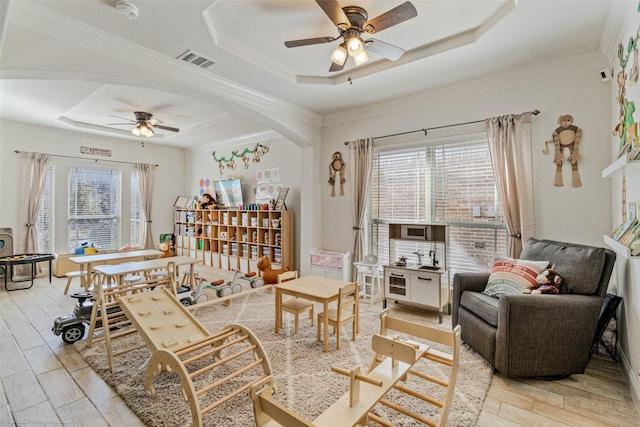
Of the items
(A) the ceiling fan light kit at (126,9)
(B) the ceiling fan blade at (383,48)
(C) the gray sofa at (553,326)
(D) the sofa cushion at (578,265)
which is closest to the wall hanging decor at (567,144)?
(D) the sofa cushion at (578,265)

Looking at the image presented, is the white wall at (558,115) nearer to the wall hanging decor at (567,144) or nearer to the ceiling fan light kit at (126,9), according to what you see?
the wall hanging decor at (567,144)

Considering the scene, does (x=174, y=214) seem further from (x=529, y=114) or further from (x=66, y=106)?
(x=529, y=114)

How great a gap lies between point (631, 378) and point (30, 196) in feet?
26.9

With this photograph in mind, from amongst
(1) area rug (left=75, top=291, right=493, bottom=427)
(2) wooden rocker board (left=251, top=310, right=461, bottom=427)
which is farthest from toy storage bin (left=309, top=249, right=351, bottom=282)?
(2) wooden rocker board (left=251, top=310, right=461, bottom=427)

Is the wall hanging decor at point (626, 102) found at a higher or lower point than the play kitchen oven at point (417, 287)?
higher

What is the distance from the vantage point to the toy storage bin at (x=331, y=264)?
451cm

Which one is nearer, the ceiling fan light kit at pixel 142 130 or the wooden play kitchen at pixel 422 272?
the wooden play kitchen at pixel 422 272

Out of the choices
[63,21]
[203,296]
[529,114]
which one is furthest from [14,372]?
[529,114]

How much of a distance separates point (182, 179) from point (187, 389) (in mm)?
6965

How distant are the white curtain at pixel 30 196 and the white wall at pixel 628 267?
7.97 metres

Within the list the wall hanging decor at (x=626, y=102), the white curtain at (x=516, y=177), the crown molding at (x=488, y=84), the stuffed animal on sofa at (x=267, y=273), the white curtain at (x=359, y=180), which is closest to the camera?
the wall hanging decor at (x=626, y=102)

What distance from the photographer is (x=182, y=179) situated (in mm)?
7781

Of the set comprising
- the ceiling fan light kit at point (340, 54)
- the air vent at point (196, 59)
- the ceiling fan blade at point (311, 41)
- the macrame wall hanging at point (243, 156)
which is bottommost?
the macrame wall hanging at point (243, 156)

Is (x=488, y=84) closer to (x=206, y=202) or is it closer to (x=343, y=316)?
(x=343, y=316)
